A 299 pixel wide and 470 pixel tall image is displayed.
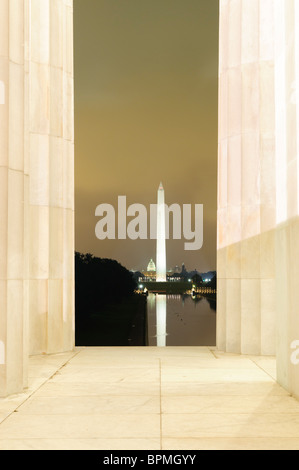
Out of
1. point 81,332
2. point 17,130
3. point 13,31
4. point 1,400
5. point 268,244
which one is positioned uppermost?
point 13,31

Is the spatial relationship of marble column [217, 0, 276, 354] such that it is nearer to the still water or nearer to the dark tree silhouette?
the still water

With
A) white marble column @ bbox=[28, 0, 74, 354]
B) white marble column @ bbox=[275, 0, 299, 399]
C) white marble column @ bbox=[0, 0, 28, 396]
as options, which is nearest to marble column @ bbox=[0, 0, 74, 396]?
white marble column @ bbox=[28, 0, 74, 354]

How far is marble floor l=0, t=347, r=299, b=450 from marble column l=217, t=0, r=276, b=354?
240cm

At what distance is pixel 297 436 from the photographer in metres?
10.4

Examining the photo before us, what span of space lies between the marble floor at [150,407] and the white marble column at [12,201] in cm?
97

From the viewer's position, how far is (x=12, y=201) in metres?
14.3

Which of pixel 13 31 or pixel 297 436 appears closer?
pixel 297 436

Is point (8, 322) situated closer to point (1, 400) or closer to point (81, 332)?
point (1, 400)

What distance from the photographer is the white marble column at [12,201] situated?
46.1 ft

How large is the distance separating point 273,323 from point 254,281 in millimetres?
1692

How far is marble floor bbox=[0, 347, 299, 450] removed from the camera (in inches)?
397

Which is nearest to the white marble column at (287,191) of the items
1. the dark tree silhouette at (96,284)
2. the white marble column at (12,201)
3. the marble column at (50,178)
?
the white marble column at (12,201)

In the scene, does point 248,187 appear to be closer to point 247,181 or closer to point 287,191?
point 247,181
